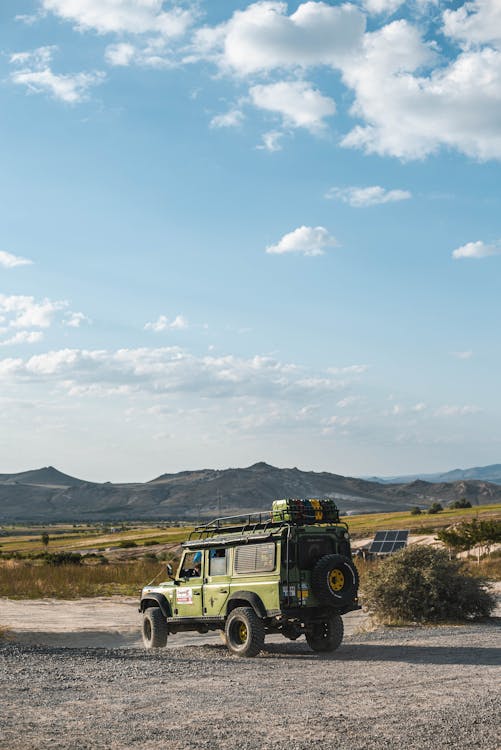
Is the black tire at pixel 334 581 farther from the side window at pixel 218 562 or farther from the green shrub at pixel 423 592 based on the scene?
the green shrub at pixel 423 592

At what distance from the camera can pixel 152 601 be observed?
19312 millimetres

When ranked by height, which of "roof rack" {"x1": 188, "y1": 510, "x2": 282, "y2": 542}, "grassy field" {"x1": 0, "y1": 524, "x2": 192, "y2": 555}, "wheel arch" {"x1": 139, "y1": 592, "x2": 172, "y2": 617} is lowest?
"grassy field" {"x1": 0, "y1": 524, "x2": 192, "y2": 555}

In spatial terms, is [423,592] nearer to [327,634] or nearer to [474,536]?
[327,634]

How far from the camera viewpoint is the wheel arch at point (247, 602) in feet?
52.6

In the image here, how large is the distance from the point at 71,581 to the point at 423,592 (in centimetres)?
2007

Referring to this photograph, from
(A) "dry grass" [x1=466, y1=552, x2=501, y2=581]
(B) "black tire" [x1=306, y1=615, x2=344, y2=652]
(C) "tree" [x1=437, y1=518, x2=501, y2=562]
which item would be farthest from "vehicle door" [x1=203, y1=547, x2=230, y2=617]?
(C) "tree" [x1=437, y1=518, x2=501, y2=562]

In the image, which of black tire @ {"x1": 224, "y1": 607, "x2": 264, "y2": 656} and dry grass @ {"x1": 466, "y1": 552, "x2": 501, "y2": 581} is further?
dry grass @ {"x1": 466, "y1": 552, "x2": 501, "y2": 581}

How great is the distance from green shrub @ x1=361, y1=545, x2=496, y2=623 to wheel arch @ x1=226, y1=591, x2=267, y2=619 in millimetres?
7919

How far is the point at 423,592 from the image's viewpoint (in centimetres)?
2319

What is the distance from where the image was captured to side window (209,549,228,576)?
17.2m

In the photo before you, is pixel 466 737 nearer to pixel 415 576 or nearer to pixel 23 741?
pixel 23 741

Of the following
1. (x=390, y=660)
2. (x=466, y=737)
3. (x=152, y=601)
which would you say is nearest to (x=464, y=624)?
(x=390, y=660)

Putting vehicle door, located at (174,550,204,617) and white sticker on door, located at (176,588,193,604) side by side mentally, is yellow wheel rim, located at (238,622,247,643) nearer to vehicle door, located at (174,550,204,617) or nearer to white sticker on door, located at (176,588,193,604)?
vehicle door, located at (174,550,204,617)

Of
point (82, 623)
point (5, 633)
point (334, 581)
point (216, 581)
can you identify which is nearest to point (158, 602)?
point (216, 581)
